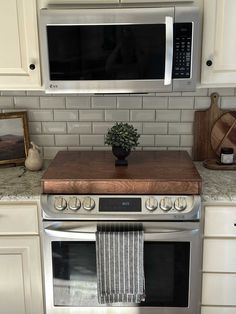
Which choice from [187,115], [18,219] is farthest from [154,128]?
[18,219]

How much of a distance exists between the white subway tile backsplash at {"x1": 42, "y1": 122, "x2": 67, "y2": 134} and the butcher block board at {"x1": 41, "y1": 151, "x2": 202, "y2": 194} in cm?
35

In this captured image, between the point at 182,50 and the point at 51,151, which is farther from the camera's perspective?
the point at 51,151

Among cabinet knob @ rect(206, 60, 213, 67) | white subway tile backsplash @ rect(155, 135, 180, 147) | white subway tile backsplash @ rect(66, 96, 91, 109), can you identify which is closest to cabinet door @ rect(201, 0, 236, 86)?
cabinet knob @ rect(206, 60, 213, 67)

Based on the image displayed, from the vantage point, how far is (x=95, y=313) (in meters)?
2.04

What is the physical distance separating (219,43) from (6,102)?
1265 millimetres

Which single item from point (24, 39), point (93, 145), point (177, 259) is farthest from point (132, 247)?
point (24, 39)

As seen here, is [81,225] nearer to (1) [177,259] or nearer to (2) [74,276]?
(2) [74,276]

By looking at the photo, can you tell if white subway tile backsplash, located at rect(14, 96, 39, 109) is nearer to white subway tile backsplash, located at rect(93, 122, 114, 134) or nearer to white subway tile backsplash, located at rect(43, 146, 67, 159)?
white subway tile backsplash, located at rect(43, 146, 67, 159)

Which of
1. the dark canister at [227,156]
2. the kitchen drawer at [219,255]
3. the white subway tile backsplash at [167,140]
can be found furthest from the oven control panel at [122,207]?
the white subway tile backsplash at [167,140]

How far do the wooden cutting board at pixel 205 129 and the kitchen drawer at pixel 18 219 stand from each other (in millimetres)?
1037

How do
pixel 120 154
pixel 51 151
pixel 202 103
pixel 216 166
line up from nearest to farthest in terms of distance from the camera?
1. pixel 120 154
2. pixel 216 166
3. pixel 202 103
4. pixel 51 151

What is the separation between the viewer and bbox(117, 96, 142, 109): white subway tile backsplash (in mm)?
2412

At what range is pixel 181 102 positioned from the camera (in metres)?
2.41

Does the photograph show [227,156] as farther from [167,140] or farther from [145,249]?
[145,249]
